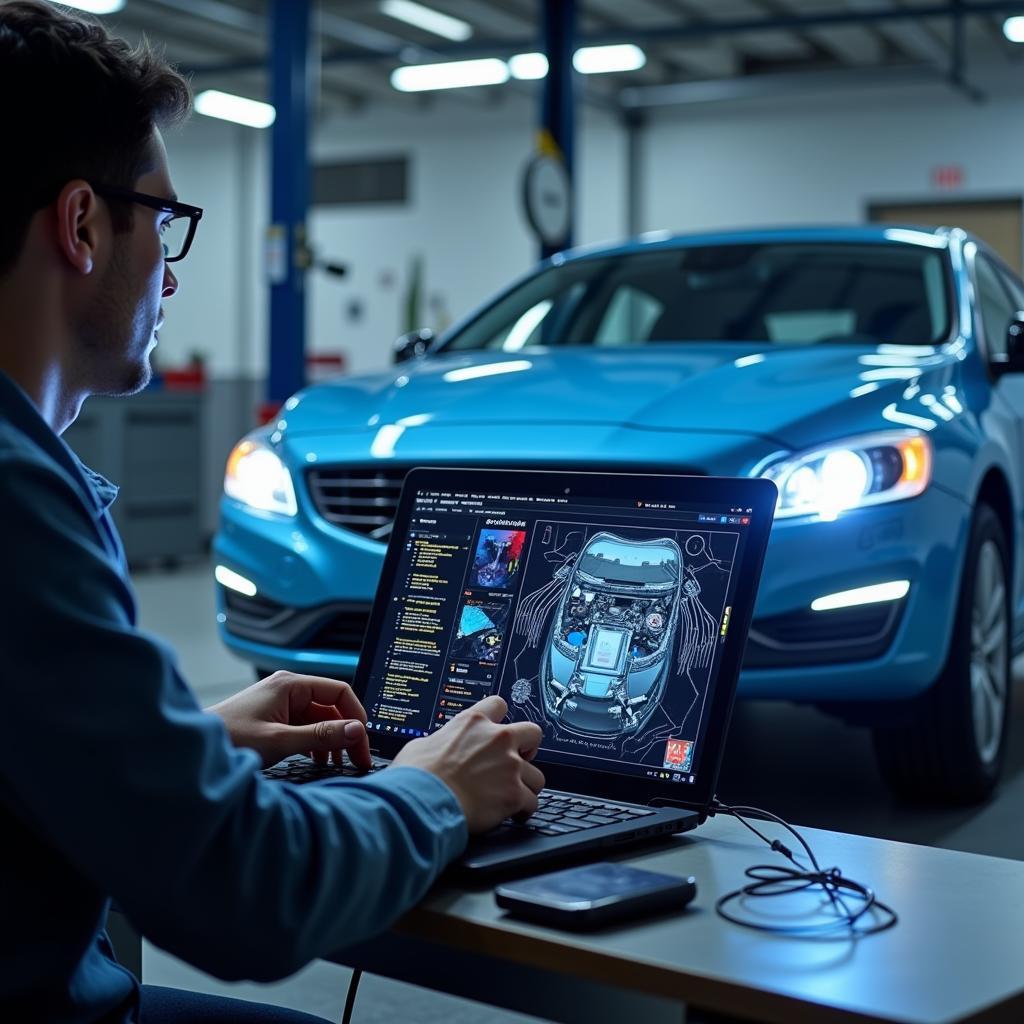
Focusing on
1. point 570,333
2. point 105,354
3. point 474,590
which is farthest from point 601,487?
point 570,333

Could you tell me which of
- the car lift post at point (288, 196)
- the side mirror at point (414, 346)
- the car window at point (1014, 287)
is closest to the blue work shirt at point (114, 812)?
the side mirror at point (414, 346)

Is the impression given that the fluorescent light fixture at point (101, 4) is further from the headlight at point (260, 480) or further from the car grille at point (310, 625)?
the car grille at point (310, 625)

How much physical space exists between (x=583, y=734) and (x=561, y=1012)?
407mm

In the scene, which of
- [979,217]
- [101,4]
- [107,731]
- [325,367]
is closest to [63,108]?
[107,731]

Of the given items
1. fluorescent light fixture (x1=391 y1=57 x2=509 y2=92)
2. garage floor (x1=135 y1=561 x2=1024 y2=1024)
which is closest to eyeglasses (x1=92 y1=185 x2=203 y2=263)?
garage floor (x1=135 y1=561 x2=1024 y2=1024)

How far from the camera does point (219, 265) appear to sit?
61.3 feet

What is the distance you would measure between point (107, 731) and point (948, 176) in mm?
15184

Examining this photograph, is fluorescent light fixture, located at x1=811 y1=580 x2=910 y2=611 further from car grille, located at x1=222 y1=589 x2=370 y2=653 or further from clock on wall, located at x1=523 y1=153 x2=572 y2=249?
clock on wall, located at x1=523 y1=153 x2=572 y2=249

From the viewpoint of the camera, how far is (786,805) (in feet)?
11.4

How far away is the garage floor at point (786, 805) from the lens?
8.46 feet

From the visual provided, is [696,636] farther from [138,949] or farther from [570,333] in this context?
[570,333]

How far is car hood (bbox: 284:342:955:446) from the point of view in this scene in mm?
3168

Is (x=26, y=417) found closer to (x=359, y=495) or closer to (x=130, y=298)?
(x=130, y=298)

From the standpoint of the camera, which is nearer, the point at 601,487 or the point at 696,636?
the point at 696,636
